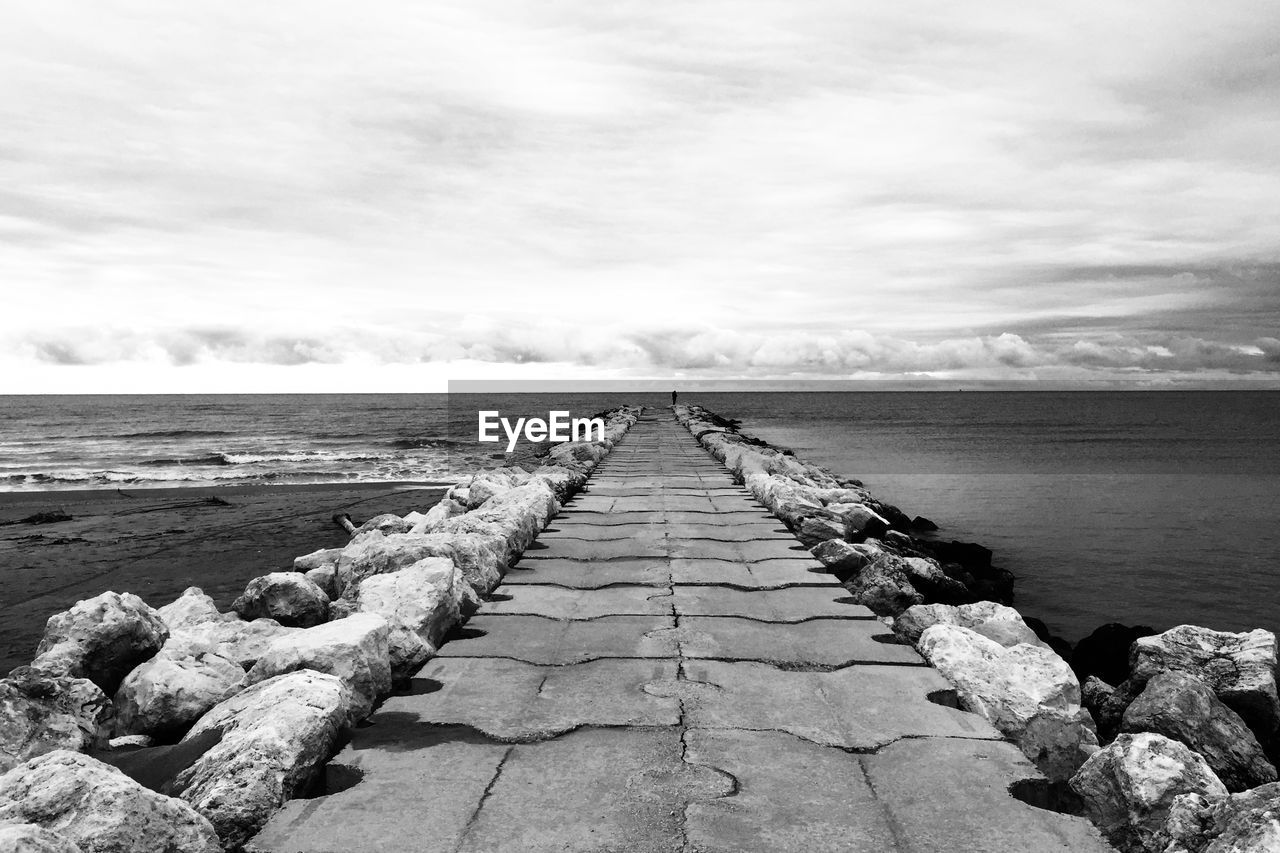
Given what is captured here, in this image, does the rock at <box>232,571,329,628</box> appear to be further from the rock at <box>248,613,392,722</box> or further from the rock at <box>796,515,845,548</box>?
the rock at <box>796,515,845,548</box>

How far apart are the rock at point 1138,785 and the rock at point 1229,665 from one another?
77.6 inches

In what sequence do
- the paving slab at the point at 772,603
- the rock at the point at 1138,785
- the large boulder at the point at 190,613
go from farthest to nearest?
the large boulder at the point at 190,613
the paving slab at the point at 772,603
the rock at the point at 1138,785

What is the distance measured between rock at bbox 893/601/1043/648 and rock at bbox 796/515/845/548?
2.08m

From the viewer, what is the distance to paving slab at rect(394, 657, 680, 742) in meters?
2.88

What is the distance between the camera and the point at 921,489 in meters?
20.5

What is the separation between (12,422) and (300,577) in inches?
2475

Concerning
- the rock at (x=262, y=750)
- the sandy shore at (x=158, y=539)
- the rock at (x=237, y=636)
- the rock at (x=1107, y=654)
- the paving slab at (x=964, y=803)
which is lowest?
the sandy shore at (x=158, y=539)

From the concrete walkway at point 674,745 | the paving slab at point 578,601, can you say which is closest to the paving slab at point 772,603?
the concrete walkway at point 674,745

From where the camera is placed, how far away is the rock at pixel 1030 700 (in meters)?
3.11

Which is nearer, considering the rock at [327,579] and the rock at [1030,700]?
the rock at [1030,700]

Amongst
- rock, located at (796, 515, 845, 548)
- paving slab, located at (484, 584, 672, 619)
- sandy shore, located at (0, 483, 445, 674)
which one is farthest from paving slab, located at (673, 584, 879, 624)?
sandy shore, located at (0, 483, 445, 674)

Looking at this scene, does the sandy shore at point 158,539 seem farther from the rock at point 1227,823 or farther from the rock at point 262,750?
the rock at point 1227,823

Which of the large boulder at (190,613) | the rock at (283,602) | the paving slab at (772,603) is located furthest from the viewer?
the rock at (283,602)

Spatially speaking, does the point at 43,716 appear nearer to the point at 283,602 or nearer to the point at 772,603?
the point at 283,602
